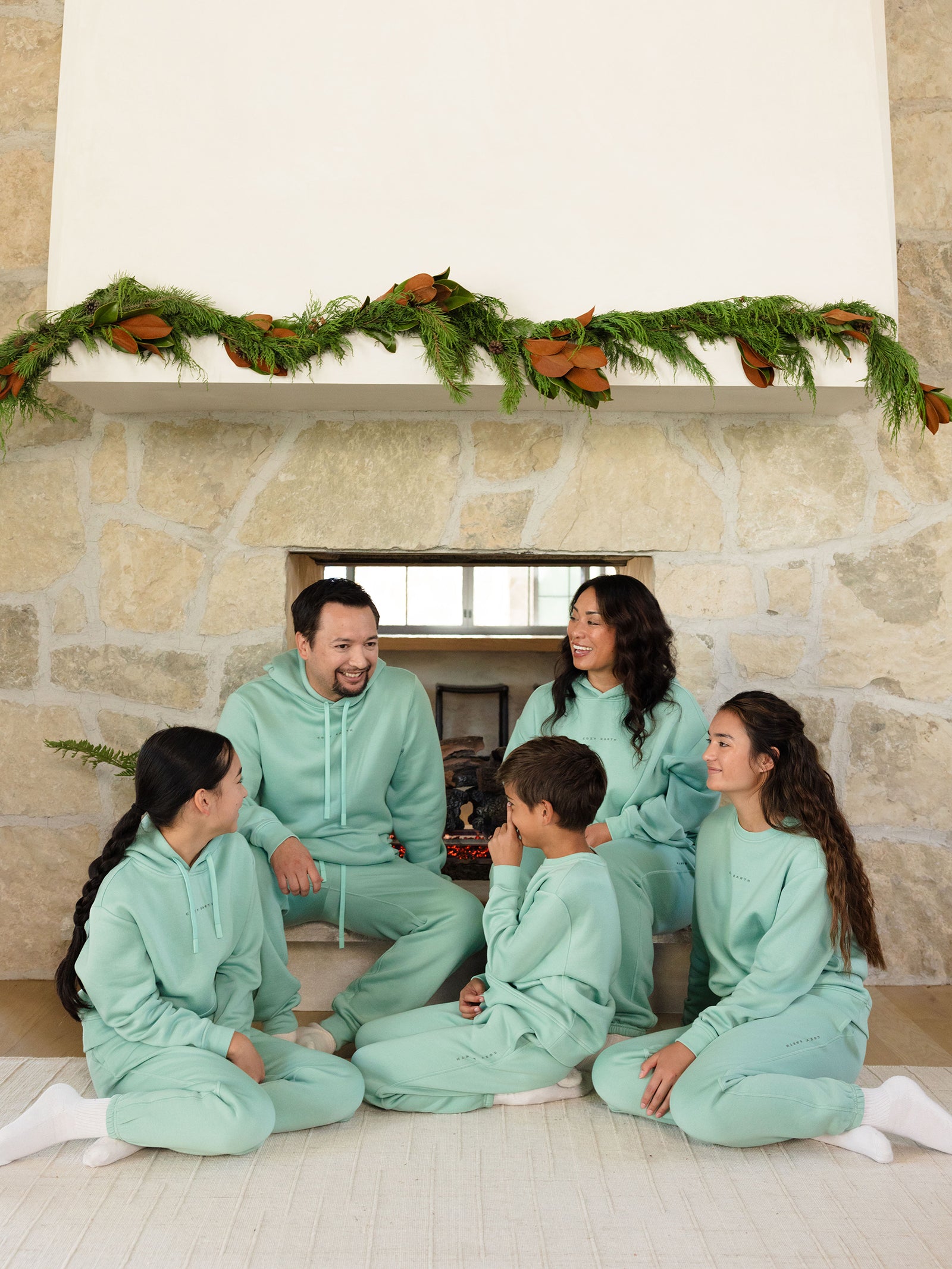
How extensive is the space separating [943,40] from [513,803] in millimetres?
2528

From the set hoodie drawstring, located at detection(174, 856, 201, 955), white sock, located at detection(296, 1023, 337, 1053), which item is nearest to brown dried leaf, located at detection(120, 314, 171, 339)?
hoodie drawstring, located at detection(174, 856, 201, 955)

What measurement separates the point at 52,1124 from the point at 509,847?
0.94 meters

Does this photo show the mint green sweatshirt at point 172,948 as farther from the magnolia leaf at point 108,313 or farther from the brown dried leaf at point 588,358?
the brown dried leaf at point 588,358

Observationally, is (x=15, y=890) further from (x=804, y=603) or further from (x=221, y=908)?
(x=804, y=603)

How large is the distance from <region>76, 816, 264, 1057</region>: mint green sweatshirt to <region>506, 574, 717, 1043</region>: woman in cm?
68

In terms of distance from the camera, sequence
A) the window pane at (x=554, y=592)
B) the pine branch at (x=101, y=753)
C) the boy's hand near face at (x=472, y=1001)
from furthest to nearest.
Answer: the window pane at (x=554, y=592), the pine branch at (x=101, y=753), the boy's hand near face at (x=472, y=1001)

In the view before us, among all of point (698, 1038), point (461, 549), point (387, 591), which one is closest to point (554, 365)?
point (461, 549)

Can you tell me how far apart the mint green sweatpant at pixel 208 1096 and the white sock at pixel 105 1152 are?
10 mm

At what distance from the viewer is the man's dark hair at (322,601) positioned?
8.04 ft

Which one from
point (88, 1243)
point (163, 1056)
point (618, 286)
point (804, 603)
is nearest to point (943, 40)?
point (618, 286)

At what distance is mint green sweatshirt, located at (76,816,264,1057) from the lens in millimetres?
1803

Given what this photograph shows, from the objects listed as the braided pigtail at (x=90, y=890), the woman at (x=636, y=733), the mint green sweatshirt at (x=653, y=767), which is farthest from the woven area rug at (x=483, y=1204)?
the mint green sweatshirt at (x=653, y=767)

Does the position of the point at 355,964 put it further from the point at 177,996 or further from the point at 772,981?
the point at 772,981

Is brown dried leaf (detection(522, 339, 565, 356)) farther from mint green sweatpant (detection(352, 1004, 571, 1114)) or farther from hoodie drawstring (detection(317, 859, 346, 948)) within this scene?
mint green sweatpant (detection(352, 1004, 571, 1114))
